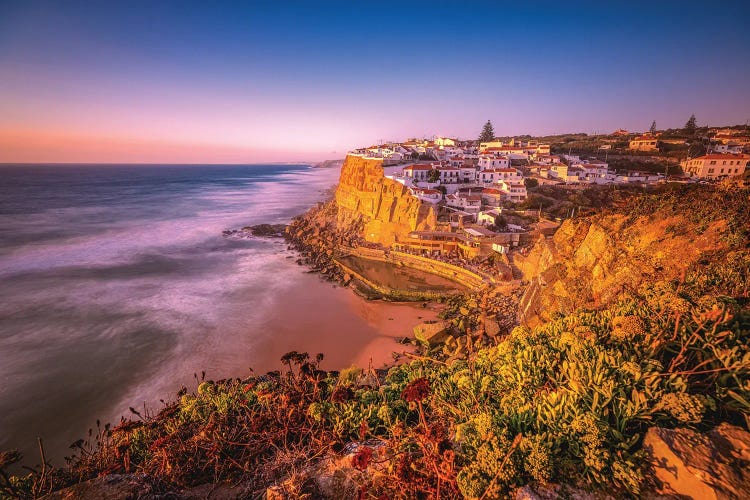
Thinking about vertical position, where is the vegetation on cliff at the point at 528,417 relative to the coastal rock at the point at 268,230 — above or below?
above

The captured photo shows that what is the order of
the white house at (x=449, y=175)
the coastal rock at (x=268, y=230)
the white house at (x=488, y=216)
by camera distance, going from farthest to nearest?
the white house at (x=449, y=175), the coastal rock at (x=268, y=230), the white house at (x=488, y=216)

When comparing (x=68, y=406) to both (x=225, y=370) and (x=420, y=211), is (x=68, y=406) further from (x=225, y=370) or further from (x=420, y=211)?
(x=420, y=211)

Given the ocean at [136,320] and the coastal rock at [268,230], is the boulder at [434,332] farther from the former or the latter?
the coastal rock at [268,230]

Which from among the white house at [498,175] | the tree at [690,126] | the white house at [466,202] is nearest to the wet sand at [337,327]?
the white house at [466,202]

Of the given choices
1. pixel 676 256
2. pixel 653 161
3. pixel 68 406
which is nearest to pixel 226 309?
A: pixel 68 406

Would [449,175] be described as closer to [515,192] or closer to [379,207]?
[515,192]

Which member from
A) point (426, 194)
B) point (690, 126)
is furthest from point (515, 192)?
point (690, 126)

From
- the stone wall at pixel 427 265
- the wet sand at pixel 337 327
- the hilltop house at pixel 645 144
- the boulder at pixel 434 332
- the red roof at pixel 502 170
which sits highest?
the hilltop house at pixel 645 144

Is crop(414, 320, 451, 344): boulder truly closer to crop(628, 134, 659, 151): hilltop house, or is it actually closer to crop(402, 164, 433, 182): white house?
crop(402, 164, 433, 182): white house
